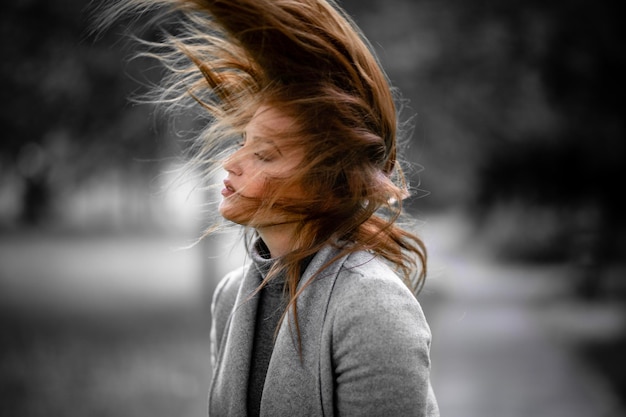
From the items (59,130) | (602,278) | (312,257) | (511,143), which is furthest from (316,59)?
(602,278)

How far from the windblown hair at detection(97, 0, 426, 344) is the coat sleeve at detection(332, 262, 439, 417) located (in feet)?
0.51

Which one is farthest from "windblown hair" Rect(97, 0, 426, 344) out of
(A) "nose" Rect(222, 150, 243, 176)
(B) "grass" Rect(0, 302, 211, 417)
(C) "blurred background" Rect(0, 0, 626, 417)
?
(B) "grass" Rect(0, 302, 211, 417)

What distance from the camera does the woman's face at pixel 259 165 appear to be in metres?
1.75

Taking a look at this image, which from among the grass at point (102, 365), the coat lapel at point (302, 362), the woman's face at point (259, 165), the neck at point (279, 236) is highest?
the woman's face at point (259, 165)

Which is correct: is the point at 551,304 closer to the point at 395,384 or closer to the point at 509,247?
the point at 509,247

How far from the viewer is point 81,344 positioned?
800 cm

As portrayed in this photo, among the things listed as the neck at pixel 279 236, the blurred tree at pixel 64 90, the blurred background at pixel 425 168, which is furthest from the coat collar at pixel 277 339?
the blurred tree at pixel 64 90

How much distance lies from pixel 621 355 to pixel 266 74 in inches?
309

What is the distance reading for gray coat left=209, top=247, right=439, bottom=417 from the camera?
1.58m

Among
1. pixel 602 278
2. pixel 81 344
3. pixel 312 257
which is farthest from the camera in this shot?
pixel 602 278

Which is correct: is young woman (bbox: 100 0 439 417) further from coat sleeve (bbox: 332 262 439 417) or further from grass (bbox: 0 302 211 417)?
grass (bbox: 0 302 211 417)

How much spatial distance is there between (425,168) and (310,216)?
852 cm

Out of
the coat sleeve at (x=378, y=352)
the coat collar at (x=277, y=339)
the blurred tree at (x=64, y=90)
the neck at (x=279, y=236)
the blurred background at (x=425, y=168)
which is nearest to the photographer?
the coat sleeve at (x=378, y=352)

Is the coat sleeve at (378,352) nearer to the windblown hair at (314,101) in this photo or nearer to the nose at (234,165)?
the windblown hair at (314,101)
